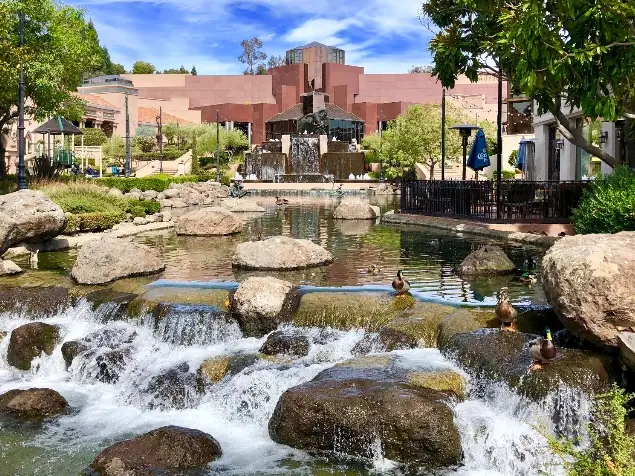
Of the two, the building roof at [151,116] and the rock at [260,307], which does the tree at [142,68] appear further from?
the rock at [260,307]

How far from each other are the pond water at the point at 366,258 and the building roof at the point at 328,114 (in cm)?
5264

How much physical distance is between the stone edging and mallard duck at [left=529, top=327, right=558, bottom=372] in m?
10.1

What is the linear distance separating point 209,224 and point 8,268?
7.81m

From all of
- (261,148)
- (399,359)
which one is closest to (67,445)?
(399,359)

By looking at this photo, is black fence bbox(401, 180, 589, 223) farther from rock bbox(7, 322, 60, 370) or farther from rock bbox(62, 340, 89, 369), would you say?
rock bbox(7, 322, 60, 370)

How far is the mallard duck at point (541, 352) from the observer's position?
835cm

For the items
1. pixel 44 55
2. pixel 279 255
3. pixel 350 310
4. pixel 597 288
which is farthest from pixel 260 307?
pixel 44 55

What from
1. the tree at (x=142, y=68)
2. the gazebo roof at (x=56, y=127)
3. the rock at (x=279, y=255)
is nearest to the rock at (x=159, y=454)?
the rock at (x=279, y=255)

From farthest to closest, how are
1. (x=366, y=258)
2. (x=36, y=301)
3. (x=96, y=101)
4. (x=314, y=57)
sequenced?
(x=314, y=57)
(x=96, y=101)
(x=366, y=258)
(x=36, y=301)

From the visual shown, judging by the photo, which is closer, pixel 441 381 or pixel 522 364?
pixel 522 364

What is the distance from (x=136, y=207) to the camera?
26.1 metres

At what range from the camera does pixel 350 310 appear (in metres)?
11.4

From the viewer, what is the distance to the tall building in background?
88.2 meters

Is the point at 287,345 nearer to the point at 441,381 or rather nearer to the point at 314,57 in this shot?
the point at 441,381
